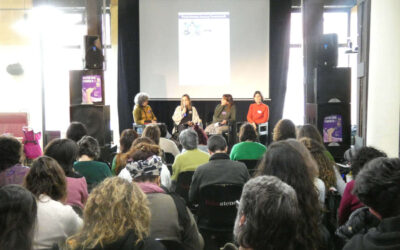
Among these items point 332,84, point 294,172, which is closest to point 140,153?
point 294,172

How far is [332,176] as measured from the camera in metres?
3.22

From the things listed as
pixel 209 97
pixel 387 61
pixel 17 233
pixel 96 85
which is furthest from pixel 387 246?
pixel 209 97

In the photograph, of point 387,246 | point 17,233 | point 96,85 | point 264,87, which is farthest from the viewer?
point 264,87

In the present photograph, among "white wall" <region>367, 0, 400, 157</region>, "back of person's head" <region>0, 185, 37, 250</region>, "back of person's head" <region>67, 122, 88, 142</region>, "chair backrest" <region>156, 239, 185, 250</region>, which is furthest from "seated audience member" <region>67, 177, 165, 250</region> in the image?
"white wall" <region>367, 0, 400, 157</region>

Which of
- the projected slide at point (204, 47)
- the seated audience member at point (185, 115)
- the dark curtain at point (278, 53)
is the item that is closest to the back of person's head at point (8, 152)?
the seated audience member at point (185, 115)

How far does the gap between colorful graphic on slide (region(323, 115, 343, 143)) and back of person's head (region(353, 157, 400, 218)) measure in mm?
5402

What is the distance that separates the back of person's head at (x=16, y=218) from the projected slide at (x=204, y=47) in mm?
8201

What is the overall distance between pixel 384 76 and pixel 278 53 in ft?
17.1

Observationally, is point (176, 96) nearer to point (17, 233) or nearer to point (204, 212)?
point (204, 212)

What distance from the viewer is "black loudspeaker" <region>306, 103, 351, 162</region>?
7016 mm

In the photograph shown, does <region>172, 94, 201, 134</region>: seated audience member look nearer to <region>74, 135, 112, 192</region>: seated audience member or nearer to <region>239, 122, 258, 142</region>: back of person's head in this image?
<region>239, 122, 258, 142</region>: back of person's head

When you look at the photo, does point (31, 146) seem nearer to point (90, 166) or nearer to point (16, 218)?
point (90, 166)

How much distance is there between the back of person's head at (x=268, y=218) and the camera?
4.56 feet

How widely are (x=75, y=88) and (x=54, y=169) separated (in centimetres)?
551
